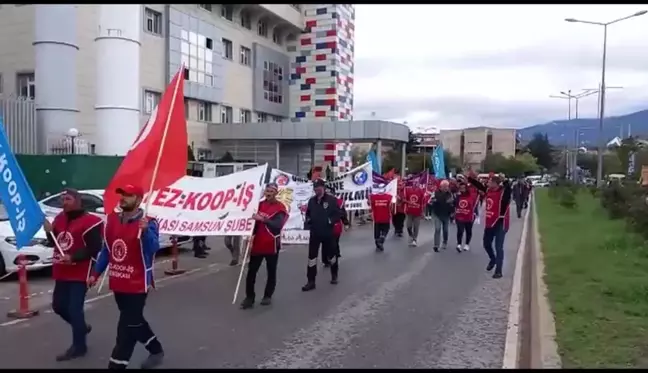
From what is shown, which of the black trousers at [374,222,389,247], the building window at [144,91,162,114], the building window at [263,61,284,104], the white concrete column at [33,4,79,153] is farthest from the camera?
the building window at [263,61,284,104]

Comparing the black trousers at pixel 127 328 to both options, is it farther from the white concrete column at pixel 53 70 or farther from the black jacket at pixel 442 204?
the white concrete column at pixel 53 70

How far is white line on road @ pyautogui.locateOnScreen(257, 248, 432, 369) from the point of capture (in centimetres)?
655

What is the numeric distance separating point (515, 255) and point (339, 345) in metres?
9.99

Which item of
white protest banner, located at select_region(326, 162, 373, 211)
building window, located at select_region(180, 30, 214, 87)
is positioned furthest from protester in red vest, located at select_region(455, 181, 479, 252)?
building window, located at select_region(180, 30, 214, 87)

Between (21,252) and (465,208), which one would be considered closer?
(21,252)

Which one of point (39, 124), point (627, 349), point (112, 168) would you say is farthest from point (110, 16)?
point (627, 349)

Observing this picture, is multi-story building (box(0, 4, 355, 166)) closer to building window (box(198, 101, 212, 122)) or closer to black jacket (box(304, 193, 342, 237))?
building window (box(198, 101, 212, 122))

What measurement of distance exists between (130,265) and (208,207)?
12.4ft

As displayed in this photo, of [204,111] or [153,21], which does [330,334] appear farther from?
[204,111]

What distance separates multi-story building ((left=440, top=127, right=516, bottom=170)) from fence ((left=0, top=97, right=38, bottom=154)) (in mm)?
114738

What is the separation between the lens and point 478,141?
141 m

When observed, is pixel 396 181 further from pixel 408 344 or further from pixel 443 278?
pixel 408 344

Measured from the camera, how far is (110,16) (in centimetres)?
2616

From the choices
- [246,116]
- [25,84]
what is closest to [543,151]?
[246,116]
